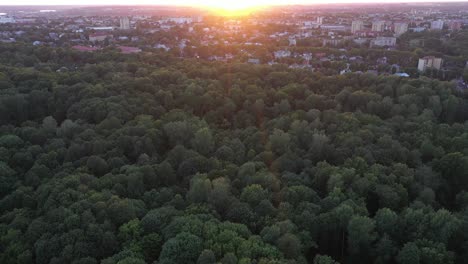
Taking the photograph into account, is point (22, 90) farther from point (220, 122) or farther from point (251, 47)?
point (251, 47)

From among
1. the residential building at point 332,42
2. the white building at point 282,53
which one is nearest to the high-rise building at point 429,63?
the white building at point 282,53

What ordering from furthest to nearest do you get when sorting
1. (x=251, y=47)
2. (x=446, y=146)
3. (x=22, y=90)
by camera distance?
(x=251, y=47), (x=22, y=90), (x=446, y=146)

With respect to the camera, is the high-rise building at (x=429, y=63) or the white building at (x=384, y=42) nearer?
the high-rise building at (x=429, y=63)

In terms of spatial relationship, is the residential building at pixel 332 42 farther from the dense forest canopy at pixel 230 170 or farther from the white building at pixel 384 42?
the dense forest canopy at pixel 230 170

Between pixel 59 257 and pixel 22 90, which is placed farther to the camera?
pixel 22 90

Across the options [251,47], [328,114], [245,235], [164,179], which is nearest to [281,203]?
[245,235]

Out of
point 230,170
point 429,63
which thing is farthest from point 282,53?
point 230,170
